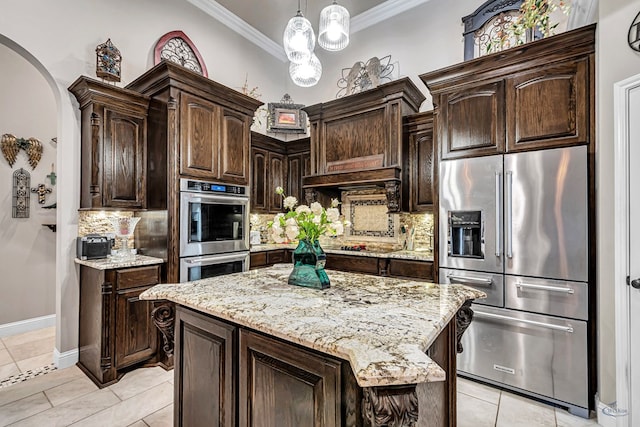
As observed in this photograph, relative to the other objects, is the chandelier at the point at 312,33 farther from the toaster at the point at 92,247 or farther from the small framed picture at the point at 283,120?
the toaster at the point at 92,247

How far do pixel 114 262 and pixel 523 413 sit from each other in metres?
3.44

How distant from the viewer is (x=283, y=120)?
4.84m

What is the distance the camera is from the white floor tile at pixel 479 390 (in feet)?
7.59

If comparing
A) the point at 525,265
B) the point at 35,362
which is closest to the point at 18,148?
the point at 35,362

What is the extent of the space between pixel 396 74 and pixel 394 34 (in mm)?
582

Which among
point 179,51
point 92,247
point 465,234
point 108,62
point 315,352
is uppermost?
point 179,51

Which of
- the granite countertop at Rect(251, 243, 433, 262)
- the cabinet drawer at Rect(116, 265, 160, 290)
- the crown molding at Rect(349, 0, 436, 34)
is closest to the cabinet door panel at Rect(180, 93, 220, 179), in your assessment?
the cabinet drawer at Rect(116, 265, 160, 290)

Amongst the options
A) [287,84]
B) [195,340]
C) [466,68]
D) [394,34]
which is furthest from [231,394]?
[287,84]

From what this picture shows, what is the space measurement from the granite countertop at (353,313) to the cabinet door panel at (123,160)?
1829mm

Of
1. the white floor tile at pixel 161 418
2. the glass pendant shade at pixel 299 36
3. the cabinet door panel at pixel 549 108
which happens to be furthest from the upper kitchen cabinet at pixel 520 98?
the white floor tile at pixel 161 418

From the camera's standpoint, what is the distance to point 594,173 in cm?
213

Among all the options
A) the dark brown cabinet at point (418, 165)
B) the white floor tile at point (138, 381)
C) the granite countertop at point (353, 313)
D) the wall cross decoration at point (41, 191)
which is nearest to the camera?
the granite countertop at point (353, 313)

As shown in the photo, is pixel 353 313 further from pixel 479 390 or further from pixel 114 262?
pixel 114 262

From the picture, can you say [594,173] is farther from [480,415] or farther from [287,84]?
[287,84]
